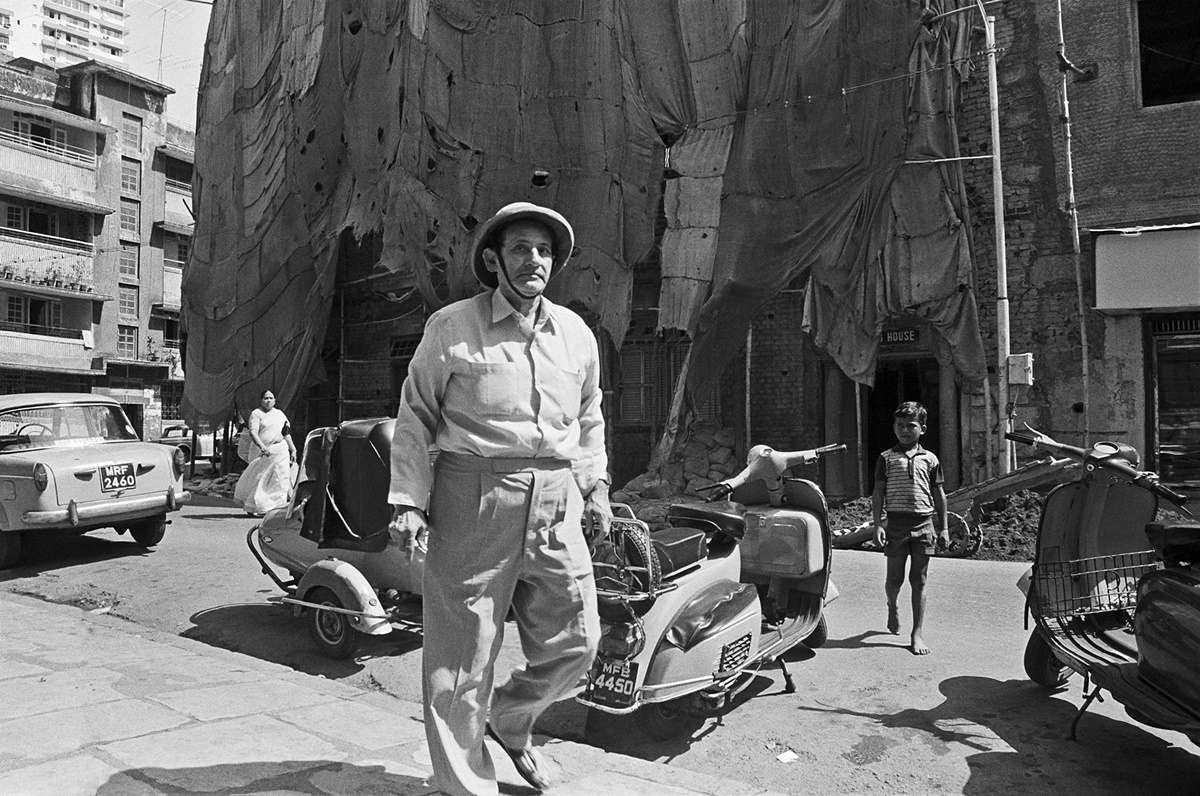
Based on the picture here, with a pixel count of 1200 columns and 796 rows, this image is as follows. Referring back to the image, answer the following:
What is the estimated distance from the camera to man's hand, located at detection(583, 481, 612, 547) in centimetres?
318

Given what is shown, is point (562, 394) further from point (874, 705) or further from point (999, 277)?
point (999, 277)

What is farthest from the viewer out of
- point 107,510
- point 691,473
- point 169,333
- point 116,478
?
point 169,333

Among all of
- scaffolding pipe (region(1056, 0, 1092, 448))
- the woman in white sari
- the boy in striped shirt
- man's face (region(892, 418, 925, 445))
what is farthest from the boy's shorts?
the woman in white sari

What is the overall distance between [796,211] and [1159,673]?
8661mm

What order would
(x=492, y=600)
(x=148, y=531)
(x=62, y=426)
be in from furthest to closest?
(x=148, y=531) < (x=62, y=426) < (x=492, y=600)

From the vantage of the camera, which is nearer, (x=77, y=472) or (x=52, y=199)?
(x=77, y=472)

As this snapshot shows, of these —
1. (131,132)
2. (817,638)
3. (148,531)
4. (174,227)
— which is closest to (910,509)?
(817,638)

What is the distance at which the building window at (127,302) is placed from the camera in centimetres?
3864

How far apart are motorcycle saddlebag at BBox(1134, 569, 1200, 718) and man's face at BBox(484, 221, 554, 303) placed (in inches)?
99.3

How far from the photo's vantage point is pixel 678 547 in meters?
4.16

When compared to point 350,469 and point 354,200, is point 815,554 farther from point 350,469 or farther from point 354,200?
point 354,200

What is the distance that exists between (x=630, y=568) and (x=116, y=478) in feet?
22.5

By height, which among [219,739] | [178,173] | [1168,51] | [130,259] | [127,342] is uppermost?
[178,173]

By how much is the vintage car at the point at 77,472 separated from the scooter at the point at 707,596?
6.36 m
